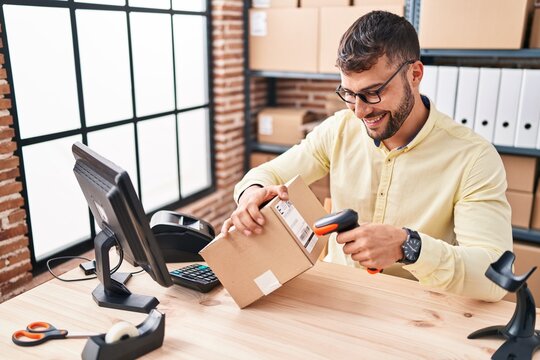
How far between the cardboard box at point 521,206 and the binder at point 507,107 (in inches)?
10.2

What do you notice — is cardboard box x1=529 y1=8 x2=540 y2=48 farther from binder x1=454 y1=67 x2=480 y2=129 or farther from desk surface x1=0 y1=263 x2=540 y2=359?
desk surface x1=0 y1=263 x2=540 y2=359

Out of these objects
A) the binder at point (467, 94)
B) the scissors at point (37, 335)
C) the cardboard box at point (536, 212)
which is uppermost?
the binder at point (467, 94)

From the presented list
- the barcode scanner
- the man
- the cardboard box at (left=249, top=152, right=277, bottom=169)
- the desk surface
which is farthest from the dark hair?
the cardboard box at (left=249, top=152, right=277, bottom=169)

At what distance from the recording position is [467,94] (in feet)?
8.02

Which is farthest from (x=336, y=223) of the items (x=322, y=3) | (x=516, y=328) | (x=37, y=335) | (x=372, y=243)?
(x=322, y=3)

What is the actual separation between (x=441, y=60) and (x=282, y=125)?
1.00 meters

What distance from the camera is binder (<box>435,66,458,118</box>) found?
2447mm

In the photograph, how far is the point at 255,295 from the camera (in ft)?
3.98

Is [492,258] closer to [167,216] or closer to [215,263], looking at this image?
[215,263]

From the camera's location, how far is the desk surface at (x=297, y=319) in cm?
104

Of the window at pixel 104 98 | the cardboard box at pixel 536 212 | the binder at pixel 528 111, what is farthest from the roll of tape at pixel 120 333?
the cardboard box at pixel 536 212

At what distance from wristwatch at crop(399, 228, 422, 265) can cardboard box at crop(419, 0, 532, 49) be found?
1.56m

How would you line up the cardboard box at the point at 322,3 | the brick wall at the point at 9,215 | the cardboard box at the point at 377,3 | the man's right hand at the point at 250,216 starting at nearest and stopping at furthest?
the man's right hand at the point at 250,216
the brick wall at the point at 9,215
the cardboard box at the point at 377,3
the cardboard box at the point at 322,3

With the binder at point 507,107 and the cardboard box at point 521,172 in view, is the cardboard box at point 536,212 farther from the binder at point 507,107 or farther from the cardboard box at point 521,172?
the binder at point 507,107
